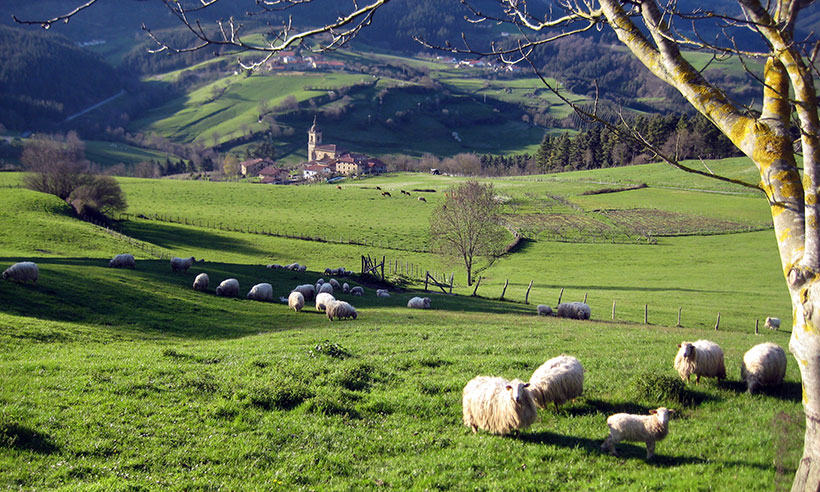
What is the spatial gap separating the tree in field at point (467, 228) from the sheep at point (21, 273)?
40.4 meters

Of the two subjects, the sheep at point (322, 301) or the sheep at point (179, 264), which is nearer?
the sheep at point (322, 301)

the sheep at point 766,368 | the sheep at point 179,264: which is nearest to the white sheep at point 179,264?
the sheep at point 179,264

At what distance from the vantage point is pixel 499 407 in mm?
9953

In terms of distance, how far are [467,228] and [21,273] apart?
1666 inches

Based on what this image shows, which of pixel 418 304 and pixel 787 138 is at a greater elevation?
pixel 787 138

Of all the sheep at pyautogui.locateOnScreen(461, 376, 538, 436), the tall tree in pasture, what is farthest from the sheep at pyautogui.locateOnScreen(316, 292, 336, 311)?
the tall tree in pasture

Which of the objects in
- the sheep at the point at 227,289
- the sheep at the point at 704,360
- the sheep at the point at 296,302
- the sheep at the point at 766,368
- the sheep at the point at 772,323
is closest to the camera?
the sheep at the point at 766,368

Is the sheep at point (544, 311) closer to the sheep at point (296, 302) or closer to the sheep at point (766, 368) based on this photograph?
the sheep at point (296, 302)

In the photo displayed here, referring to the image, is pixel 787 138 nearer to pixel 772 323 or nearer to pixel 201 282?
pixel 201 282

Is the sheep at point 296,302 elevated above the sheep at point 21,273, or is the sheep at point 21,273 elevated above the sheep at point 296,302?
the sheep at point 21,273

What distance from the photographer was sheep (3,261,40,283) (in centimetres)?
2253

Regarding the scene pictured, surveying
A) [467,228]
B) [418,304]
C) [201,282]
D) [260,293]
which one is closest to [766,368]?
[418,304]

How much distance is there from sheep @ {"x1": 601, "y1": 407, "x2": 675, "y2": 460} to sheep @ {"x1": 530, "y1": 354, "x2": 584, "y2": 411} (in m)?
1.93

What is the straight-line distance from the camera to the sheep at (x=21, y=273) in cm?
2253
